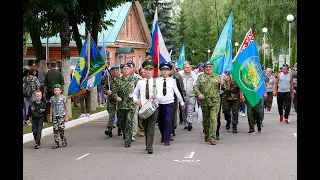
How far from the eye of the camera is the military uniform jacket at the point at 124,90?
14094 millimetres

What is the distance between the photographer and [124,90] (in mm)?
14242

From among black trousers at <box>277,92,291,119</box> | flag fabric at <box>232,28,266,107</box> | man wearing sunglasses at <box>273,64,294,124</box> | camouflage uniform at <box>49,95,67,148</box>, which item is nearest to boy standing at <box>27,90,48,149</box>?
camouflage uniform at <box>49,95,67,148</box>

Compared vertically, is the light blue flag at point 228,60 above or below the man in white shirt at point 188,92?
above

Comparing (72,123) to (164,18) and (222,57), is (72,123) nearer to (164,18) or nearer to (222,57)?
(222,57)

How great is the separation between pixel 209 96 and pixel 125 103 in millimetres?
1889

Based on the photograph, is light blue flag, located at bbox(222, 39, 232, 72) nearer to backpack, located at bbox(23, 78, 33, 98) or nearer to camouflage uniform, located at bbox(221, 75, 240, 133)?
camouflage uniform, located at bbox(221, 75, 240, 133)

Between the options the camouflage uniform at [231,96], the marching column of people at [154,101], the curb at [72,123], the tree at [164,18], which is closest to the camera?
the marching column of people at [154,101]

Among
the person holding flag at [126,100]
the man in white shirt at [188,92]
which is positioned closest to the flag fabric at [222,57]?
the man in white shirt at [188,92]

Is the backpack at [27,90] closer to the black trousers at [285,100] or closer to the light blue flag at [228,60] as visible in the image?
the light blue flag at [228,60]

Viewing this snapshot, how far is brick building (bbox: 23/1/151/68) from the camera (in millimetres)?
42531

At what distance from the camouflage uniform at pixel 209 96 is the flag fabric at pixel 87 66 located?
2.62 meters

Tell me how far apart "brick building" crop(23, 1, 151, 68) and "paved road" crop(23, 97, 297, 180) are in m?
23.1

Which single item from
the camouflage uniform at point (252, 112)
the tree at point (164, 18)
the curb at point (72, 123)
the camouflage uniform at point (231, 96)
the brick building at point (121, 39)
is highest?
the tree at point (164, 18)
